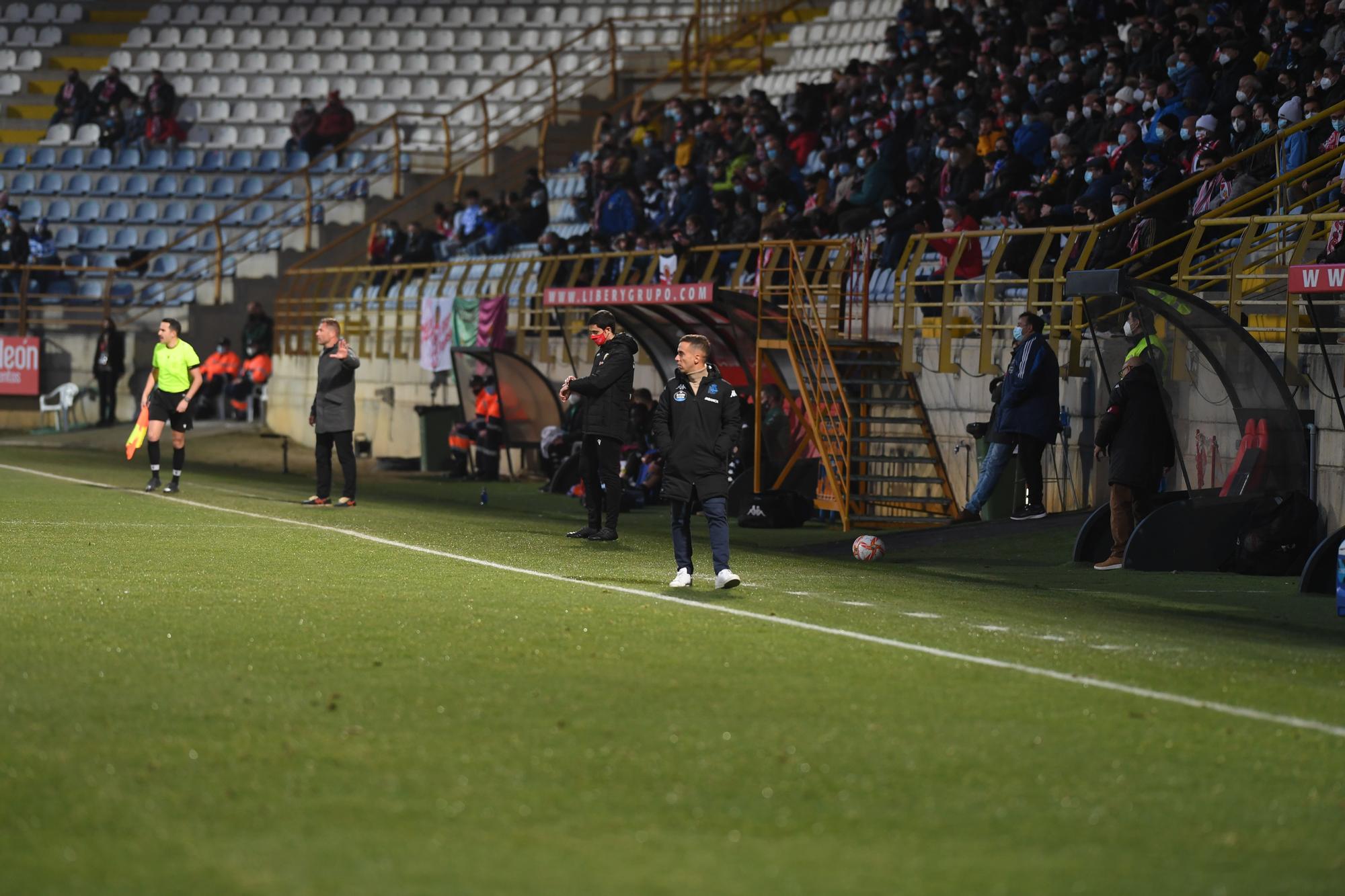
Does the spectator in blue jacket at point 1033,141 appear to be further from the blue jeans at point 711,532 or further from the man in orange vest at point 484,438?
the blue jeans at point 711,532

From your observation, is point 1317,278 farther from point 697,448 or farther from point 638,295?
point 638,295

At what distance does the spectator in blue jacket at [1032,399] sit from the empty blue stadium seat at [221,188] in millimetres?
24917

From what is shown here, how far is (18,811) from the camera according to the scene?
573cm

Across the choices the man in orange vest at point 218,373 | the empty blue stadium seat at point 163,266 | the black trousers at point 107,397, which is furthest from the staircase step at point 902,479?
the empty blue stadium seat at point 163,266

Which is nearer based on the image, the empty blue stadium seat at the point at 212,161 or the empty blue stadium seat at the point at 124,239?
the empty blue stadium seat at the point at 124,239

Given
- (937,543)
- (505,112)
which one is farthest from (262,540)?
(505,112)

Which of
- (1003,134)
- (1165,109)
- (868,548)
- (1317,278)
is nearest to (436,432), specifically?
(1003,134)

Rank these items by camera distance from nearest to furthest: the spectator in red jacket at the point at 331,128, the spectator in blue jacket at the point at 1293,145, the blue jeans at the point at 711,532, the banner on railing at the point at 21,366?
the blue jeans at the point at 711,532
the spectator in blue jacket at the point at 1293,145
the banner on railing at the point at 21,366
the spectator in red jacket at the point at 331,128

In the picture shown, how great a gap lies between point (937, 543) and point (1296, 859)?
11.5 metres

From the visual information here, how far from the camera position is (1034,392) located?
58.4 feet

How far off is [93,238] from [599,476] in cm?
2528

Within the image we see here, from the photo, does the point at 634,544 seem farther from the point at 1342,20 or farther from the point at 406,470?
the point at 406,470

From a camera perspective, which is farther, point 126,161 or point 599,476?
point 126,161

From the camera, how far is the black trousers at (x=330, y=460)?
18.5m
